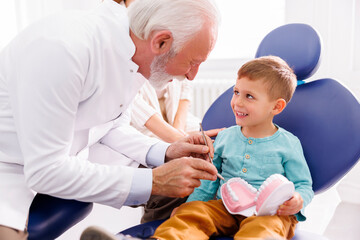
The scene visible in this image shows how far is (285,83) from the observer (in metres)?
1.26

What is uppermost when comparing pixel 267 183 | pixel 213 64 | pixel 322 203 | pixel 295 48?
pixel 295 48

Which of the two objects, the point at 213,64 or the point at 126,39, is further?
the point at 213,64

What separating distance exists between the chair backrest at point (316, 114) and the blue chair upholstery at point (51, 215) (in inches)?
28.0

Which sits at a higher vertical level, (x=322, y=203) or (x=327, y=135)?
(x=327, y=135)

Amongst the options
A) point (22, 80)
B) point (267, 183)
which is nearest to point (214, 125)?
point (267, 183)

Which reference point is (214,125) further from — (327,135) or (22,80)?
(22,80)

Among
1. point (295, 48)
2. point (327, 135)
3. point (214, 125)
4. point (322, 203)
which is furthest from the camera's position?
point (322, 203)

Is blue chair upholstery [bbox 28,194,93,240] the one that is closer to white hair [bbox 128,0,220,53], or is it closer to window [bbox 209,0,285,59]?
white hair [bbox 128,0,220,53]

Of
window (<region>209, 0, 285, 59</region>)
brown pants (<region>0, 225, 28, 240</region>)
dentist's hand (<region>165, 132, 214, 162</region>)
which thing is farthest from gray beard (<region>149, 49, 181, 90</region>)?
window (<region>209, 0, 285, 59</region>)

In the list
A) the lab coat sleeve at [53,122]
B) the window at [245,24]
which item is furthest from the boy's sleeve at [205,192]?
the window at [245,24]

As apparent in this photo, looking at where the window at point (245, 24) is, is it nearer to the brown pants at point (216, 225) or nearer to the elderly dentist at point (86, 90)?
the elderly dentist at point (86, 90)

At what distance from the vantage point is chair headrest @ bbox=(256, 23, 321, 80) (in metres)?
1.34

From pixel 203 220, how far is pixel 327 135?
54cm

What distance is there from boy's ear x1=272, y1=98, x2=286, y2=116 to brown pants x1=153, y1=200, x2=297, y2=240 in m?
0.38
